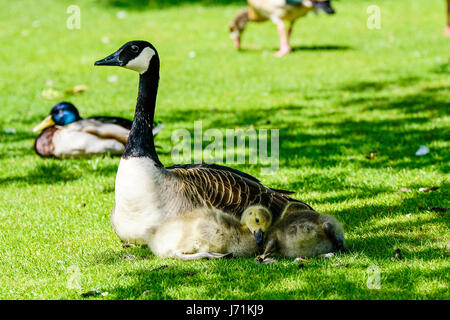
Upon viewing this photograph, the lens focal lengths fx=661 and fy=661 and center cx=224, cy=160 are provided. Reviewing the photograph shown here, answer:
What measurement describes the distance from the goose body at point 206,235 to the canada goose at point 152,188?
0.07 m

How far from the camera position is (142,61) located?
19.5 feet

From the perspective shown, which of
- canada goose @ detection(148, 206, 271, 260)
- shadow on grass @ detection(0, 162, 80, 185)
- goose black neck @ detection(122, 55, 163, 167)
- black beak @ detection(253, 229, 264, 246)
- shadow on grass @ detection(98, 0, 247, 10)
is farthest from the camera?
shadow on grass @ detection(98, 0, 247, 10)

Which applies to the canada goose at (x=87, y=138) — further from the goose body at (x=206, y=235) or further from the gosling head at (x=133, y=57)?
the goose body at (x=206, y=235)

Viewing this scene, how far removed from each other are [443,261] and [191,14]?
19.1 metres

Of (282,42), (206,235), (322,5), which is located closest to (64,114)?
(206,235)

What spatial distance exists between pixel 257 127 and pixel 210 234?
5604 millimetres

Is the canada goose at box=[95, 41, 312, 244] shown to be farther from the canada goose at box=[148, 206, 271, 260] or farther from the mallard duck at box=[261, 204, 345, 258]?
the mallard duck at box=[261, 204, 345, 258]

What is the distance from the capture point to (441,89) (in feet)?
42.9

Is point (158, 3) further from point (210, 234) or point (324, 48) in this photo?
point (210, 234)

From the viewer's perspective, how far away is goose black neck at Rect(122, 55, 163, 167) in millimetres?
5684

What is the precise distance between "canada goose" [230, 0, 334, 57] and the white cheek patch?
1142 centimetres

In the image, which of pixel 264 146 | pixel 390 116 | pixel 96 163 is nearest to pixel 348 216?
pixel 264 146

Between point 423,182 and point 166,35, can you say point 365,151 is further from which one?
point 166,35

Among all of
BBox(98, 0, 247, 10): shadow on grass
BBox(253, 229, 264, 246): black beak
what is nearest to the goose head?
BBox(253, 229, 264, 246): black beak
